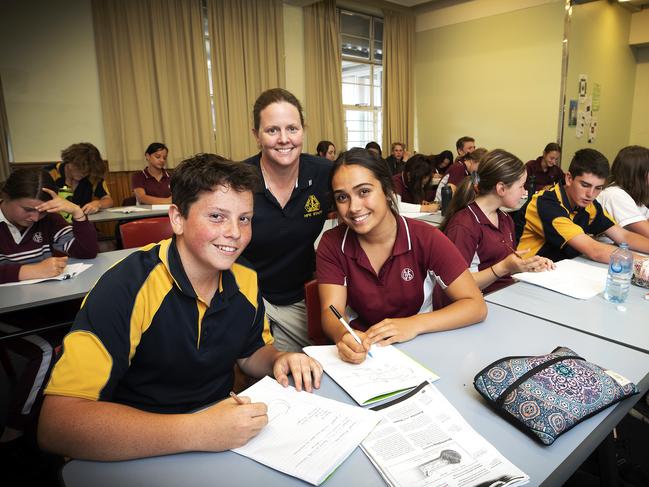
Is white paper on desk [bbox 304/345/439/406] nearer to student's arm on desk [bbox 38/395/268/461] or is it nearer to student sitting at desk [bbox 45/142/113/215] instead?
student's arm on desk [bbox 38/395/268/461]

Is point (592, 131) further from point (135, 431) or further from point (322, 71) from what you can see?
point (135, 431)

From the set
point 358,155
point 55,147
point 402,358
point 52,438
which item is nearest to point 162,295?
point 52,438

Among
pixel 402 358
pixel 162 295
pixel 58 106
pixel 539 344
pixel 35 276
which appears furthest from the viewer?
pixel 58 106

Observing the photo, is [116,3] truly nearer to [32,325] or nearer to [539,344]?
[32,325]

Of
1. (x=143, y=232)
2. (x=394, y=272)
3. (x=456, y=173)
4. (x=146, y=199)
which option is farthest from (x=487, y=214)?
(x=146, y=199)

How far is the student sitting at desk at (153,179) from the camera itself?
495 cm

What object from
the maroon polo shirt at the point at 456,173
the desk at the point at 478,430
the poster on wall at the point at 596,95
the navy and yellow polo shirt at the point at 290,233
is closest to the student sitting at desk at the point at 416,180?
the maroon polo shirt at the point at 456,173

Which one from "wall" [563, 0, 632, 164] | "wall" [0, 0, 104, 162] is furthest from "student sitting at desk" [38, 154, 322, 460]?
"wall" [563, 0, 632, 164]

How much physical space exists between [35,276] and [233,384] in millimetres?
1409

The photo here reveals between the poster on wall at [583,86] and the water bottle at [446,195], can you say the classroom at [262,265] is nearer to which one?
the water bottle at [446,195]

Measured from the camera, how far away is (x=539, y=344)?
135 centimetres

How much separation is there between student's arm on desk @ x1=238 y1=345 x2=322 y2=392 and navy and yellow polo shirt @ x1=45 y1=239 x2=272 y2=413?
0.26 feet

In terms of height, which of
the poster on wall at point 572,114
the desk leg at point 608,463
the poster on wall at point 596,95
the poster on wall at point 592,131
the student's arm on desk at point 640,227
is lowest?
the desk leg at point 608,463

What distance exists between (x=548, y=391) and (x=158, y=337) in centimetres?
93
